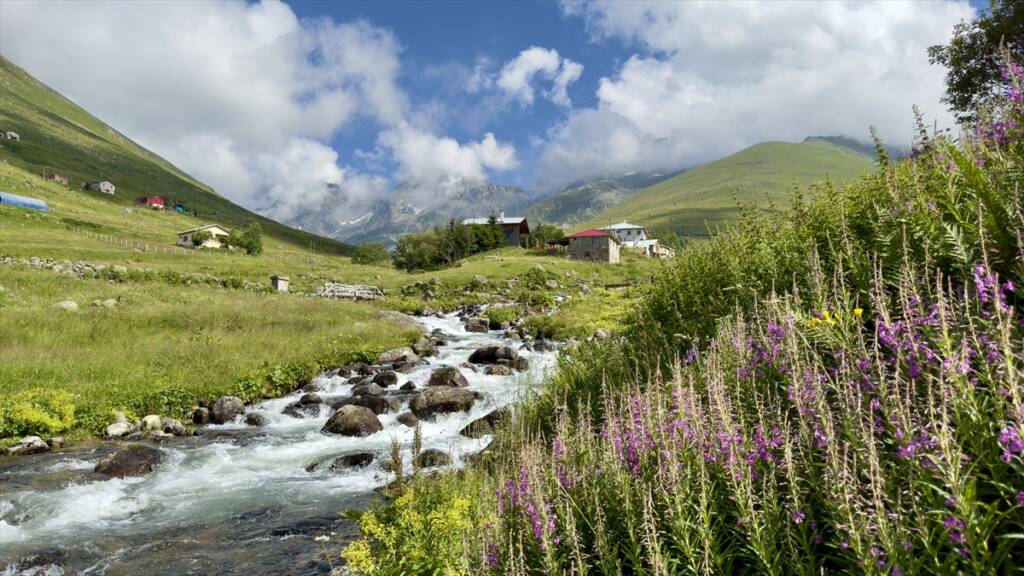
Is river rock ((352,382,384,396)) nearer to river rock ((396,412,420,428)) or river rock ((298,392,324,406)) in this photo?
river rock ((298,392,324,406))

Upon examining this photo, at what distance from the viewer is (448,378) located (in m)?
21.2

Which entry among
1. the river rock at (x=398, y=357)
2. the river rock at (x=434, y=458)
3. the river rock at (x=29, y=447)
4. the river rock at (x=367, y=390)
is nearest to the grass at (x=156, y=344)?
the river rock at (x=398, y=357)

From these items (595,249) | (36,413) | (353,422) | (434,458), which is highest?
(595,249)

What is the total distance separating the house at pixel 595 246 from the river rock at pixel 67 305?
77.0 metres

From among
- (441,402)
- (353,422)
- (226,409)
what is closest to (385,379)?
(441,402)

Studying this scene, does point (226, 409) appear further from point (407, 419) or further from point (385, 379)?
point (407, 419)

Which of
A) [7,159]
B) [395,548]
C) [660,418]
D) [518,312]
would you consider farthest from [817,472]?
[7,159]

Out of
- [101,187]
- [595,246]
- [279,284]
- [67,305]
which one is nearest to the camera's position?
[67,305]

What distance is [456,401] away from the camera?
1806cm

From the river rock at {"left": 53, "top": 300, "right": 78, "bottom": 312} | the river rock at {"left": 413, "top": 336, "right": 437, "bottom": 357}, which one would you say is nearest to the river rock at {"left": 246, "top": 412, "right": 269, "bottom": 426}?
the river rock at {"left": 413, "top": 336, "right": 437, "bottom": 357}

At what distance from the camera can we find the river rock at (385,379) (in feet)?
70.7

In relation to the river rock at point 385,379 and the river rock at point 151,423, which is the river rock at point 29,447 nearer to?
the river rock at point 151,423

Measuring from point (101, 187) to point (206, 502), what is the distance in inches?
7781

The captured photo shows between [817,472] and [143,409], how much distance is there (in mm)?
18958
